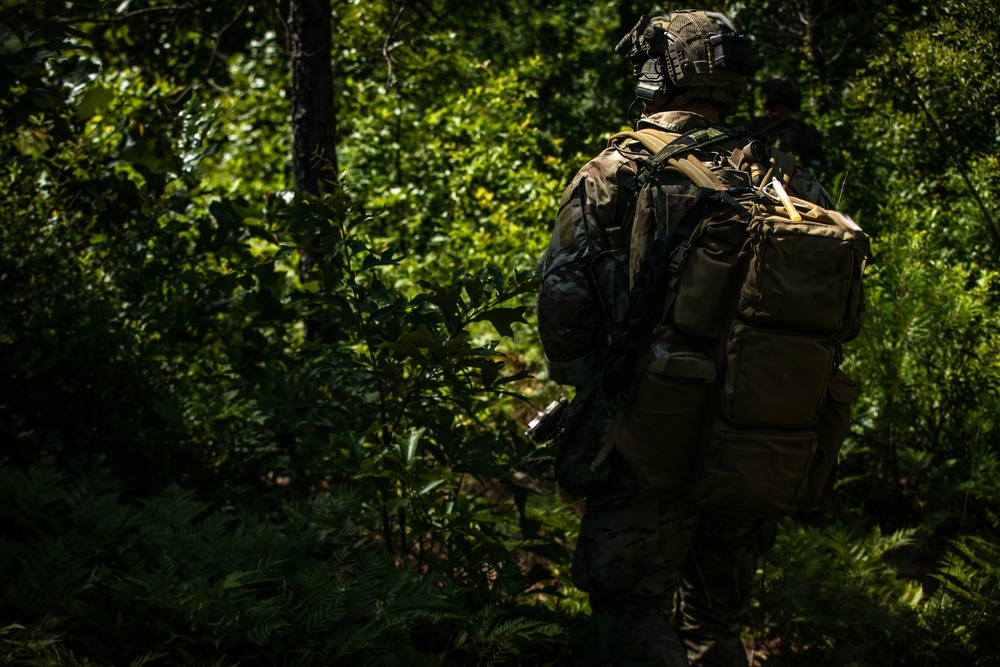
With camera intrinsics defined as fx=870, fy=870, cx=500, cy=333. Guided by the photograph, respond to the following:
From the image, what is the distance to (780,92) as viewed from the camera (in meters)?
5.52

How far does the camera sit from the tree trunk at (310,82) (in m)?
4.13

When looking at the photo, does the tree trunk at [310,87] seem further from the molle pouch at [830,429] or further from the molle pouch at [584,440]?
the molle pouch at [830,429]

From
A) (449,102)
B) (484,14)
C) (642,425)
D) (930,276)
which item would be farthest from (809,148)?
(484,14)

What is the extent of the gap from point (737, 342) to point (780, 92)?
371cm

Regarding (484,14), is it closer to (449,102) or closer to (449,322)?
(449,102)

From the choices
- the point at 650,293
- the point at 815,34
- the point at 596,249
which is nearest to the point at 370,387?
the point at 596,249

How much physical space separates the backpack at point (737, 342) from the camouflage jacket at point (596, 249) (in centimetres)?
11

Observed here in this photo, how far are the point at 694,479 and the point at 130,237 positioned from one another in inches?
101

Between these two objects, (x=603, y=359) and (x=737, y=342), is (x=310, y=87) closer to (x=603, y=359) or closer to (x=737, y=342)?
(x=603, y=359)

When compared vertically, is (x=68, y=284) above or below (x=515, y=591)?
above

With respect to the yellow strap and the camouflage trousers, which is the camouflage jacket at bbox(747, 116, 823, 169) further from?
the camouflage trousers

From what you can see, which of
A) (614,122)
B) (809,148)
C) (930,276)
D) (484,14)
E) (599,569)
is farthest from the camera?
(484,14)

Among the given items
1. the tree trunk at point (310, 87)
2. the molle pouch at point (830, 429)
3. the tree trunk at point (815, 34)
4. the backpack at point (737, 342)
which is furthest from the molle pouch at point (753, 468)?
the tree trunk at point (815, 34)

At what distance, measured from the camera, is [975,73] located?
361 centimetres
